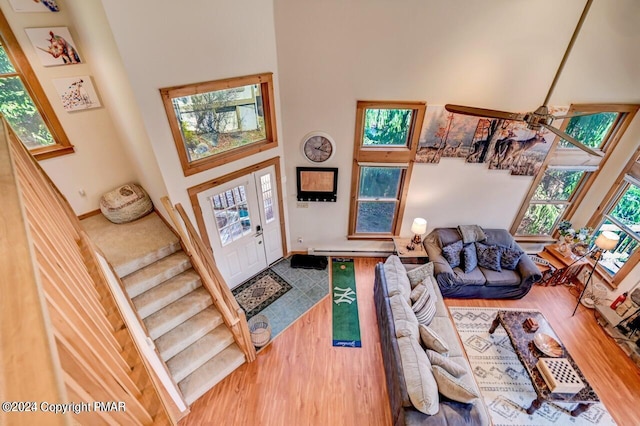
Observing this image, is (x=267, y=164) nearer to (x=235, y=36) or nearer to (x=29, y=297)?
(x=235, y=36)

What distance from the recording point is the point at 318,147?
4.51m

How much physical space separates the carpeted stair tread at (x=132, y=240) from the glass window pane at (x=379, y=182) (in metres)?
3.03

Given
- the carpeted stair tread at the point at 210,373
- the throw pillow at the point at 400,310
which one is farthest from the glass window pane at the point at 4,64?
the throw pillow at the point at 400,310

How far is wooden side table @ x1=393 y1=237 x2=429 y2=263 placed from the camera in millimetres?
5086

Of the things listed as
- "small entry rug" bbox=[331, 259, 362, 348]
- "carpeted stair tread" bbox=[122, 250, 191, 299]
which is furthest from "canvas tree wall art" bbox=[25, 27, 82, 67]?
"small entry rug" bbox=[331, 259, 362, 348]

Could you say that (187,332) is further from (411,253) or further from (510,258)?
(510,258)

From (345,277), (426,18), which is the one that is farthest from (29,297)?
(345,277)

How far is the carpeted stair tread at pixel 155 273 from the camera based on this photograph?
3.57 metres

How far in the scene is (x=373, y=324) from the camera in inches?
177

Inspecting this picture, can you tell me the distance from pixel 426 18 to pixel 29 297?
14.3ft

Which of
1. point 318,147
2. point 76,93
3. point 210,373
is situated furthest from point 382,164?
point 76,93

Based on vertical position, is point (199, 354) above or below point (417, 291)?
below

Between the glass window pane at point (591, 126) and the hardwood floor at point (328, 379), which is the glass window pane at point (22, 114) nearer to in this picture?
the hardwood floor at point (328, 379)

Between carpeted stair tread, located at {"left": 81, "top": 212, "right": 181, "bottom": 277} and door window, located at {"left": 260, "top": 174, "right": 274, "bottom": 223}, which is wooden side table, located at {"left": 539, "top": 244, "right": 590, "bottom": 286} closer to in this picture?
door window, located at {"left": 260, "top": 174, "right": 274, "bottom": 223}
